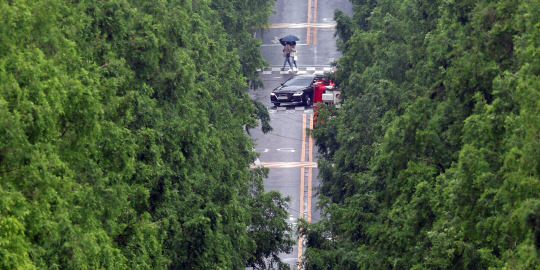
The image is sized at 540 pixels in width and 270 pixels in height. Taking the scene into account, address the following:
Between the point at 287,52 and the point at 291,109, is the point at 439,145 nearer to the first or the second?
the point at 291,109

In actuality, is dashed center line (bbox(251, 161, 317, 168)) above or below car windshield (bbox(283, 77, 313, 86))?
below

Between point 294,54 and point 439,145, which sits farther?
point 294,54


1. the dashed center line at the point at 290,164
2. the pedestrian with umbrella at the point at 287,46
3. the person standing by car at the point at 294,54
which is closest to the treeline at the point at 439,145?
the dashed center line at the point at 290,164

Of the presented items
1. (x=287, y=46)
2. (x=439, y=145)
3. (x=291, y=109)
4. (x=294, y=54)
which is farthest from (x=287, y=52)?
(x=439, y=145)

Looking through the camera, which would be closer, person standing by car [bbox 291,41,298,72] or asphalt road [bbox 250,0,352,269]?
asphalt road [bbox 250,0,352,269]

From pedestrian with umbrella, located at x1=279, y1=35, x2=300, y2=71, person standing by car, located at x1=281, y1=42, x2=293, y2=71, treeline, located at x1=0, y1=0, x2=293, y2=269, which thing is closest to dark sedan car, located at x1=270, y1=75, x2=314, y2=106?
pedestrian with umbrella, located at x1=279, y1=35, x2=300, y2=71

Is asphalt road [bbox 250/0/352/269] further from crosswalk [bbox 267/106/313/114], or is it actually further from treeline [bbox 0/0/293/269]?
treeline [bbox 0/0/293/269]
